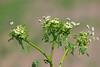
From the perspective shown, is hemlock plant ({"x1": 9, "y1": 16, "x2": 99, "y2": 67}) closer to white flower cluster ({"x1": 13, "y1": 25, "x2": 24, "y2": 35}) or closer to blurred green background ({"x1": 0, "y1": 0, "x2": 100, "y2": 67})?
white flower cluster ({"x1": 13, "y1": 25, "x2": 24, "y2": 35})

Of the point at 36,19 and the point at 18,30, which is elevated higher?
the point at 18,30

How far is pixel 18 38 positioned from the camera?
2529mm

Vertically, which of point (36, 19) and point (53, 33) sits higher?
point (53, 33)

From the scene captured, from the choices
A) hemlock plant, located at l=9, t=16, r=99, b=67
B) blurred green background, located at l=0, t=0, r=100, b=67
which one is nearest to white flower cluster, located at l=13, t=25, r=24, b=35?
hemlock plant, located at l=9, t=16, r=99, b=67

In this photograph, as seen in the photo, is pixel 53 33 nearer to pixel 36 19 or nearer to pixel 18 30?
Answer: pixel 18 30

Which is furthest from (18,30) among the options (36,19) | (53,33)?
(36,19)

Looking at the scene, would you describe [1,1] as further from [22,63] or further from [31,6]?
[22,63]

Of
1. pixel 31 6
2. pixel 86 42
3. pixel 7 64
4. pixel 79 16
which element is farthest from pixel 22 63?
pixel 86 42

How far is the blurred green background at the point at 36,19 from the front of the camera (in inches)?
401

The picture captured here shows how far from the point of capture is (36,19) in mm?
11578

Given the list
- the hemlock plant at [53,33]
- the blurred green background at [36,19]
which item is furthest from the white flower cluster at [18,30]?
the blurred green background at [36,19]

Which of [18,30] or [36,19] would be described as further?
[36,19]

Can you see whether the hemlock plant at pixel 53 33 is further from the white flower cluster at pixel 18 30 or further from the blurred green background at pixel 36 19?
the blurred green background at pixel 36 19

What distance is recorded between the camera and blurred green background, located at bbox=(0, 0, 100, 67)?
33.5ft
